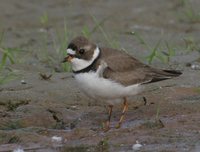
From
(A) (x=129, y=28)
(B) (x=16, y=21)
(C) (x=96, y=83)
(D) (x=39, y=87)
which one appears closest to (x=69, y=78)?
(D) (x=39, y=87)

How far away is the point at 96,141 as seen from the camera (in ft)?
22.2

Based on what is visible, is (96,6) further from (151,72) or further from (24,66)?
(151,72)

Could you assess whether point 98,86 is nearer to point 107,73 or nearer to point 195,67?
point 107,73

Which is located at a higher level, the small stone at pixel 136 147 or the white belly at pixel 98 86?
the white belly at pixel 98 86

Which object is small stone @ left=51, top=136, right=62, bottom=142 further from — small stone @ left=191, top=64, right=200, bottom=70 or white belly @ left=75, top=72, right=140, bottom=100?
small stone @ left=191, top=64, right=200, bottom=70

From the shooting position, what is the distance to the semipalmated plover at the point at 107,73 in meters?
6.95

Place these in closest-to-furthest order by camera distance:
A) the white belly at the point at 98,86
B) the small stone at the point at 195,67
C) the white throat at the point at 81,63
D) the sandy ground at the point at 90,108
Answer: the sandy ground at the point at 90,108, the white belly at the point at 98,86, the white throat at the point at 81,63, the small stone at the point at 195,67

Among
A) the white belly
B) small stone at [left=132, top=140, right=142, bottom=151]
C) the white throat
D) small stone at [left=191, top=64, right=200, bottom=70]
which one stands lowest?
small stone at [left=132, top=140, right=142, bottom=151]

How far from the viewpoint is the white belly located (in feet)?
22.7

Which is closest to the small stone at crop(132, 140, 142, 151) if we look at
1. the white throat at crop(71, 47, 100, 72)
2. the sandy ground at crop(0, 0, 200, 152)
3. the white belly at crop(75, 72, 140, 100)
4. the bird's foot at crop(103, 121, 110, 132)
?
the sandy ground at crop(0, 0, 200, 152)

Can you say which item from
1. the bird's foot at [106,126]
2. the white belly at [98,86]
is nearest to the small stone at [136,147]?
the bird's foot at [106,126]

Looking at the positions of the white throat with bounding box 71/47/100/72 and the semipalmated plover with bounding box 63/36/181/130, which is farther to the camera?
the white throat with bounding box 71/47/100/72

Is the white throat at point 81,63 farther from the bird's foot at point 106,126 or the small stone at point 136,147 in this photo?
the small stone at point 136,147

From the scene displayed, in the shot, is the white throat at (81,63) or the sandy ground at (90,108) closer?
the sandy ground at (90,108)
